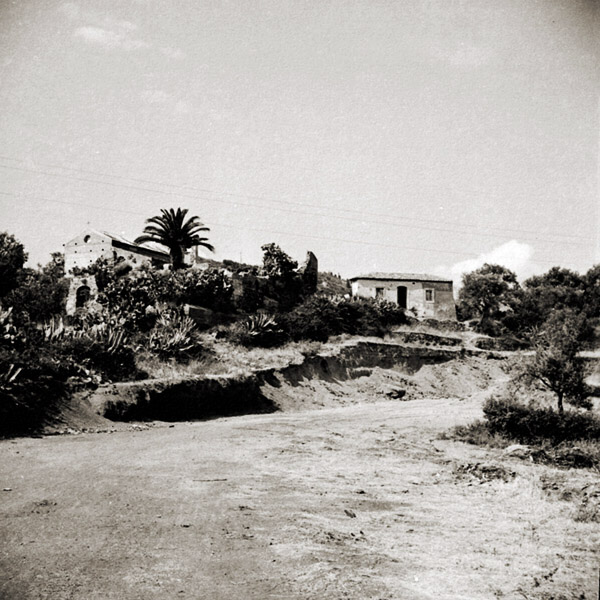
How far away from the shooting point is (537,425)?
17766 millimetres

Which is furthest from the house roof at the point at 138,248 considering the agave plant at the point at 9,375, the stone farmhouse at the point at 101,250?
the agave plant at the point at 9,375

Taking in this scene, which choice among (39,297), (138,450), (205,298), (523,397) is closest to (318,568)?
(138,450)

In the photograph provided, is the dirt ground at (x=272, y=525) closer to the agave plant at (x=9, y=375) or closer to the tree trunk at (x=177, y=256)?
the agave plant at (x=9, y=375)

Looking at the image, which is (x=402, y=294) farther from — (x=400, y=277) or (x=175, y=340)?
(x=175, y=340)

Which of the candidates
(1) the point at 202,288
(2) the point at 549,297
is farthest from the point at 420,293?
(1) the point at 202,288

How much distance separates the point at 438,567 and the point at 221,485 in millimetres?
4184

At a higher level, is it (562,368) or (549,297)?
(549,297)

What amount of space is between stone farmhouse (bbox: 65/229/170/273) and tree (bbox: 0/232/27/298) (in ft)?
10.9

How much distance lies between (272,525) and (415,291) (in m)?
41.7

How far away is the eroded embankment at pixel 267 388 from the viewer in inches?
642

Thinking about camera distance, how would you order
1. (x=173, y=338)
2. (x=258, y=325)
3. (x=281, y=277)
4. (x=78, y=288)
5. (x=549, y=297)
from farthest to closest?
(x=549, y=297) < (x=281, y=277) < (x=78, y=288) < (x=258, y=325) < (x=173, y=338)

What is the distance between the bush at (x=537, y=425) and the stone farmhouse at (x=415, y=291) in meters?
28.7

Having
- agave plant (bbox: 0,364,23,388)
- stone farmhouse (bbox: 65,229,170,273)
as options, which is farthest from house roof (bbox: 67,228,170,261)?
agave plant (bbox: 0,364,23,388)

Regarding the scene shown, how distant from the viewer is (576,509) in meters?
9.35
